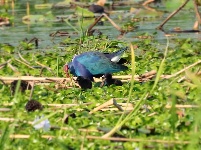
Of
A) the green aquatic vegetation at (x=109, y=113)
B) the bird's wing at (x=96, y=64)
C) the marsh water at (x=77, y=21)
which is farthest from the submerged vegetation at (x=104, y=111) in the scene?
the marsh water at (x=77, y=21)

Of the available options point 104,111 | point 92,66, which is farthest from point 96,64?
point 104,111

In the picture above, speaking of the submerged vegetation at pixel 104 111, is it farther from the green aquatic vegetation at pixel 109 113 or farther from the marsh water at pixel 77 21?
the marsh water at pixel 77 21

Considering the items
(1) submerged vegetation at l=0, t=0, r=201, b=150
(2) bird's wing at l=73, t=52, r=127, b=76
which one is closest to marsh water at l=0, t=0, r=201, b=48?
(2) bird's wing at l=73, t=52, r=127, b=76

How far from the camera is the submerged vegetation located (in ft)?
12.3

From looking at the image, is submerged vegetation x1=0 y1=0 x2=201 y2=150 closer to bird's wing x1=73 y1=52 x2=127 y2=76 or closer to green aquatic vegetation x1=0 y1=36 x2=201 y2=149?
green aquatic vegetation x1=0 y1=36 x2=201 y2=149

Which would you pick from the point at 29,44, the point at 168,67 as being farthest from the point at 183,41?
the point at 168,67

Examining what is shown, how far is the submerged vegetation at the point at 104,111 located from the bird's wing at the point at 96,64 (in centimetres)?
12

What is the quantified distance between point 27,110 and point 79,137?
912mm

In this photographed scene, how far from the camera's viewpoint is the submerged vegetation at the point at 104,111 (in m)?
3.76

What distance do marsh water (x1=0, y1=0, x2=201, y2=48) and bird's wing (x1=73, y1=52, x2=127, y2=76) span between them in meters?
2.49

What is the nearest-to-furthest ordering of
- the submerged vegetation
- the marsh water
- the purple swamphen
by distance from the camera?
1. the submerged vegetation
2. the purple swamphen
3. the marsh water

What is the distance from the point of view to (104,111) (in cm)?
463

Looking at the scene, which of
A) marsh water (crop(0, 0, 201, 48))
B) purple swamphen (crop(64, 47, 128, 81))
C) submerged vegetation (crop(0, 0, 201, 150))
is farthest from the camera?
marsh water (crop(0, 0, 201, 48))

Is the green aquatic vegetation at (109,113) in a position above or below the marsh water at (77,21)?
above
